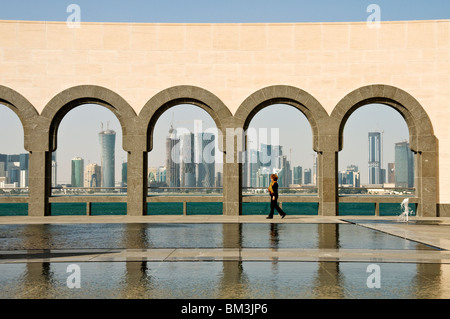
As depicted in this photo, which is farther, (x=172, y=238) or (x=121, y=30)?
(x=121, y=30)

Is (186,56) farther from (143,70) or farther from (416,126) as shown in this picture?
(416,126)

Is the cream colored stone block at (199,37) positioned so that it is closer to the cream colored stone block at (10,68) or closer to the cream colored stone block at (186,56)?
the cream colored stone block at (186,56)

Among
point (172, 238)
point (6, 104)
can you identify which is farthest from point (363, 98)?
point (6, 104)

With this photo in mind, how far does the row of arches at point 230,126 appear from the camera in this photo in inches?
880

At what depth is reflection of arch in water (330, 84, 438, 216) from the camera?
2227cm

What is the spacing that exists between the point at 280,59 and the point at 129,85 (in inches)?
256

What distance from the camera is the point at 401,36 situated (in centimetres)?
2278

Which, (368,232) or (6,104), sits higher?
(6,104)

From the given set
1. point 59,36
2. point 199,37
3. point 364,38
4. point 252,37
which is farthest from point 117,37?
point 364,38

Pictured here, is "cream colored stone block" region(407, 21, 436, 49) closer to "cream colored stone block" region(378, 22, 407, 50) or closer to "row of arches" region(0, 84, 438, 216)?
"cream colored stone block" region(378, 22, 407, 50)

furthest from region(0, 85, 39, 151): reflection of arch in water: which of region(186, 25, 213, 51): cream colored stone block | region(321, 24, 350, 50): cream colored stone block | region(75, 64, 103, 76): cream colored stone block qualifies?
region(321, 24, 350, 50): cream colored stone block

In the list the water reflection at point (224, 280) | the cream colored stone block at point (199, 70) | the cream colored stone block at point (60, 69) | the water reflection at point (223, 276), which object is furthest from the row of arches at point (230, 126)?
the water reflection at point (224, 280)
